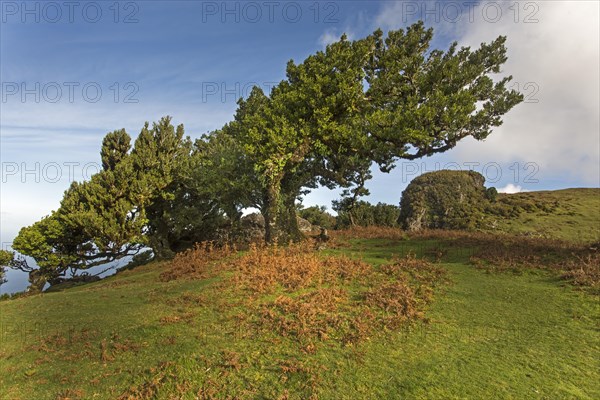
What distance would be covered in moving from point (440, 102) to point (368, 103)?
17.8ft

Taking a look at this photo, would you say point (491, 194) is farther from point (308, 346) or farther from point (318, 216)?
point (308, 346)

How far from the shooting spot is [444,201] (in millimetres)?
58156

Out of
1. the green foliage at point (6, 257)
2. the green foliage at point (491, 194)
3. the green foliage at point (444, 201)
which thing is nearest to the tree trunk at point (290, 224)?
the green foliage at point (6, 257)

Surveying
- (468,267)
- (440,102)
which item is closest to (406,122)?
(440,102)

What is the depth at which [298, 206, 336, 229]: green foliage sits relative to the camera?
56.3 meters

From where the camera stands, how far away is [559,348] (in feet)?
30.9

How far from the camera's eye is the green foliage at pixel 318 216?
56.3 m

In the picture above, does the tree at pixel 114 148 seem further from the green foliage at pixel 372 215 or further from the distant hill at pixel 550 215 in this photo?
the distant hill at pixel 550 215

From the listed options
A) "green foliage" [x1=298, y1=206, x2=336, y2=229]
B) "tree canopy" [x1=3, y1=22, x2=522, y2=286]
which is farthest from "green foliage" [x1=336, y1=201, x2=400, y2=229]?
"tree canopy" [x1=3, y1=22, x2=522, y2=286]

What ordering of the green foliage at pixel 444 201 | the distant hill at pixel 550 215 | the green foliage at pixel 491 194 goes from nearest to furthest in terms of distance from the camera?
the distant hill at pixel 550 215, the green foliage at pixel 444 201, the green foliage at pixel 491 194

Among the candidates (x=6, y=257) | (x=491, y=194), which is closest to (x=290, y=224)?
(x=6, y=257)

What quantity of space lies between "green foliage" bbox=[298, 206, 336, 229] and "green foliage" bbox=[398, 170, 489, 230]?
1132cm

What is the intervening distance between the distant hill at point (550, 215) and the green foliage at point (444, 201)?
303cm

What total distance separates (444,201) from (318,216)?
2065 centimetres
